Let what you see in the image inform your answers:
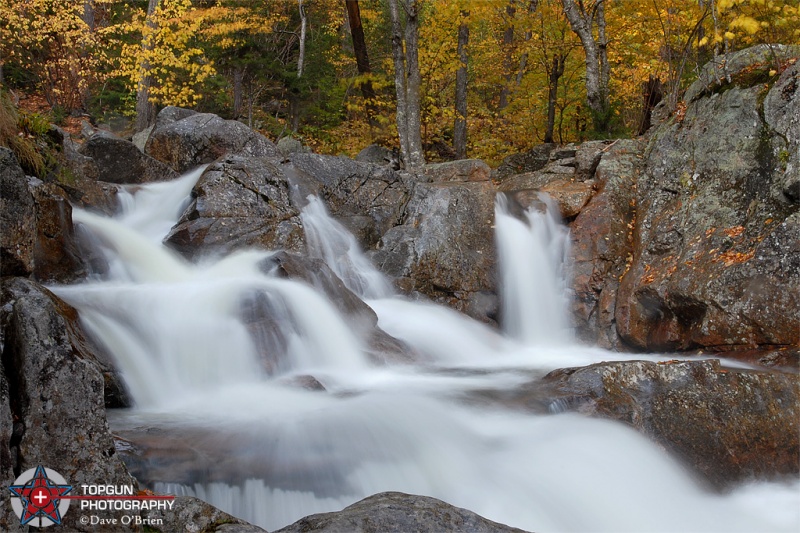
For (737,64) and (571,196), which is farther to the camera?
(571,196)

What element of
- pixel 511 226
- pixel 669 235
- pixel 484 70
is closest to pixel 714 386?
pixel 669 235

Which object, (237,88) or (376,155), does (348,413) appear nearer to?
(376,155)

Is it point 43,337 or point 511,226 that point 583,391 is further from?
point 511,226

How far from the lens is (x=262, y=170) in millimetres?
10508

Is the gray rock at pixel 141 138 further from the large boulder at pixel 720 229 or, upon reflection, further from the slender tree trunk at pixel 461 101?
the large boulder at pixel 720 229

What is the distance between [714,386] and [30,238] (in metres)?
5.94

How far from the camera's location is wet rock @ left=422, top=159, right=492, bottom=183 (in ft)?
41.0

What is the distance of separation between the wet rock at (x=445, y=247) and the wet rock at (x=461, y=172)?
1596 mm

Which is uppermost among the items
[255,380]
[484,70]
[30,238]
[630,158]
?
[484,70]

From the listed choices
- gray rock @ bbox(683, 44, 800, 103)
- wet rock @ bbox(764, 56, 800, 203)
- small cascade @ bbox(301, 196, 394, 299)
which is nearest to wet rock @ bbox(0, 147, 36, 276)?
small cascade @ bbox(301, 196, 394, 299)

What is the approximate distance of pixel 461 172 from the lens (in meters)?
12.6

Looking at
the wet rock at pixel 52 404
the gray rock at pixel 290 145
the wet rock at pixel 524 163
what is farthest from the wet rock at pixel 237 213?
the wet rock at pixel 52 404
